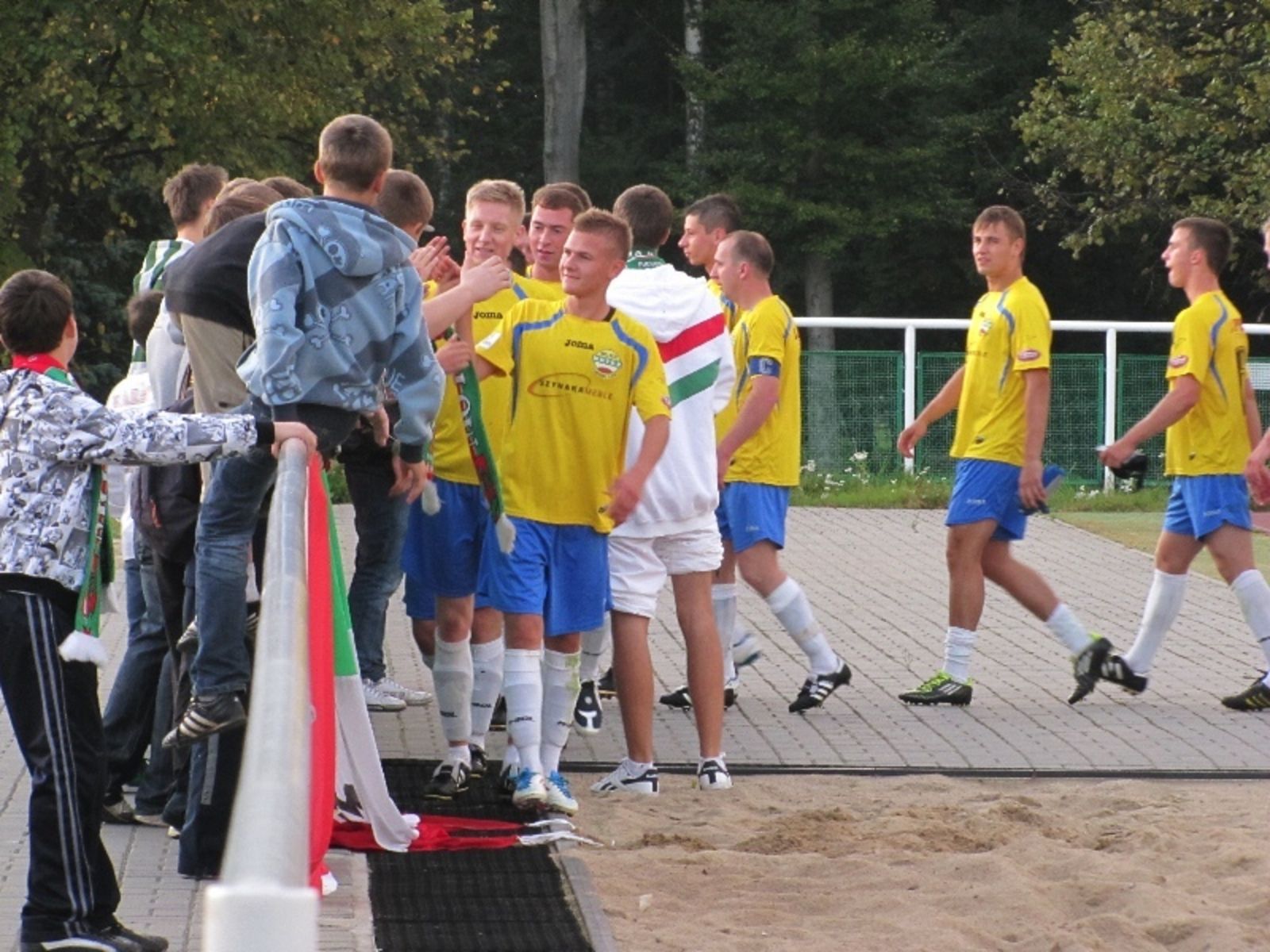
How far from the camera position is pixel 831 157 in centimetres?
4325

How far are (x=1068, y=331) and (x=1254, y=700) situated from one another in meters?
13.5

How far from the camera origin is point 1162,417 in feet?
31.3

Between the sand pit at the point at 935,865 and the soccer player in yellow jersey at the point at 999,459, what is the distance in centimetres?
176

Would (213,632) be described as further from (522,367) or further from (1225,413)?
(1225,413)

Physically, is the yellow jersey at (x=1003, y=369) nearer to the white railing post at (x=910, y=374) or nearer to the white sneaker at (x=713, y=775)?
the white sneaker at (x=713, y=775)

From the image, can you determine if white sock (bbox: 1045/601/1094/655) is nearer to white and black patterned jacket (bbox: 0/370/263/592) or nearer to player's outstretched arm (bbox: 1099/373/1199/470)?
player's outstretched arm (bbox: 1099/373/1199/470)

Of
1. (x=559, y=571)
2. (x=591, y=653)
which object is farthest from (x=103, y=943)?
(x=591, y=653)

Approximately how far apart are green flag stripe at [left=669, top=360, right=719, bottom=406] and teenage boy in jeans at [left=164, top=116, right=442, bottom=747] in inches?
75.6

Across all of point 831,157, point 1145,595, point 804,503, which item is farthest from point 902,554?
point 831,157

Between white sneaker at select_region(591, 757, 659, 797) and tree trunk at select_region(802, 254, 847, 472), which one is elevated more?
tree trunk at select_region(802, 254, 847, 472)

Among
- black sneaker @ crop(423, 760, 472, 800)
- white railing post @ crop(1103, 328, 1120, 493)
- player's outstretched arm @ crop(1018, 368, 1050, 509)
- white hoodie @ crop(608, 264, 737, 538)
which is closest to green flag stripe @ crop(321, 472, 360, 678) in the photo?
black sneaker @ crop(423, 760, 472, 800)

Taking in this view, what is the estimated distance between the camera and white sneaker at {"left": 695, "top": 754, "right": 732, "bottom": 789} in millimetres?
7668

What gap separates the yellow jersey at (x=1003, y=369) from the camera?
9.45 m

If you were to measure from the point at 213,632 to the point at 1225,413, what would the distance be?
5645 mm
